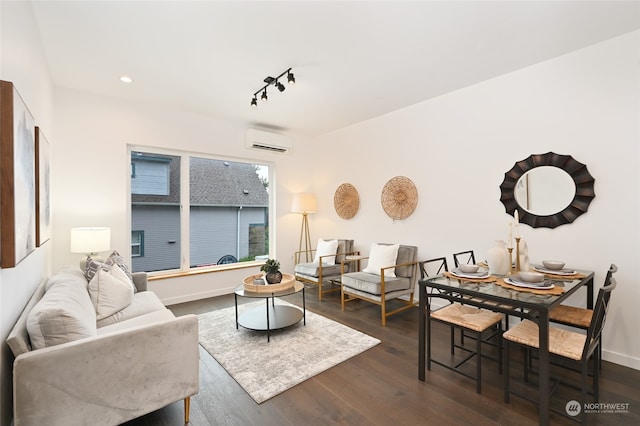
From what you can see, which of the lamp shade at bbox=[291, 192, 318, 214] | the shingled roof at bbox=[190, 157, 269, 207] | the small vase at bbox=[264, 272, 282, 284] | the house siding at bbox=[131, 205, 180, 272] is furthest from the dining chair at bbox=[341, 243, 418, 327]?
the house siding at bbox=[131, 205, 180, 272]

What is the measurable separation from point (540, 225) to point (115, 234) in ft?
16.0

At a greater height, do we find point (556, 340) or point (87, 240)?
point (87, 240)

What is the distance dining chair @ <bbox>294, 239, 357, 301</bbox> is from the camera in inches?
171

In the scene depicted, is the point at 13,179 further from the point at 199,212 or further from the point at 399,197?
the point at 399,197

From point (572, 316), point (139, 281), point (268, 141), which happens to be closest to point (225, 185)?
point (268, 141)

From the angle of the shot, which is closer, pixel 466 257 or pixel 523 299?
pixel 523 299

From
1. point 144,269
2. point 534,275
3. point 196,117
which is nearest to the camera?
point 534,275

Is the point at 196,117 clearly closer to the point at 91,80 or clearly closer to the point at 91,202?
the point at 91,80

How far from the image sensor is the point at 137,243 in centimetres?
396

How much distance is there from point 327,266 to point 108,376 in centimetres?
315

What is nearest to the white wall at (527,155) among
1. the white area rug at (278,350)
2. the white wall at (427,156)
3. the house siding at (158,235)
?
the white wall at (427,156)

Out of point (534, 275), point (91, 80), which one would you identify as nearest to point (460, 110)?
point (534, 275)

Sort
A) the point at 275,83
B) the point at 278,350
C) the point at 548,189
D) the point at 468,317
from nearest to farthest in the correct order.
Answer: the point at 468,317
the point at 278,350
the point at 548,189
the point at 275,83

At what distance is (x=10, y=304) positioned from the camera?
62.0 inches
